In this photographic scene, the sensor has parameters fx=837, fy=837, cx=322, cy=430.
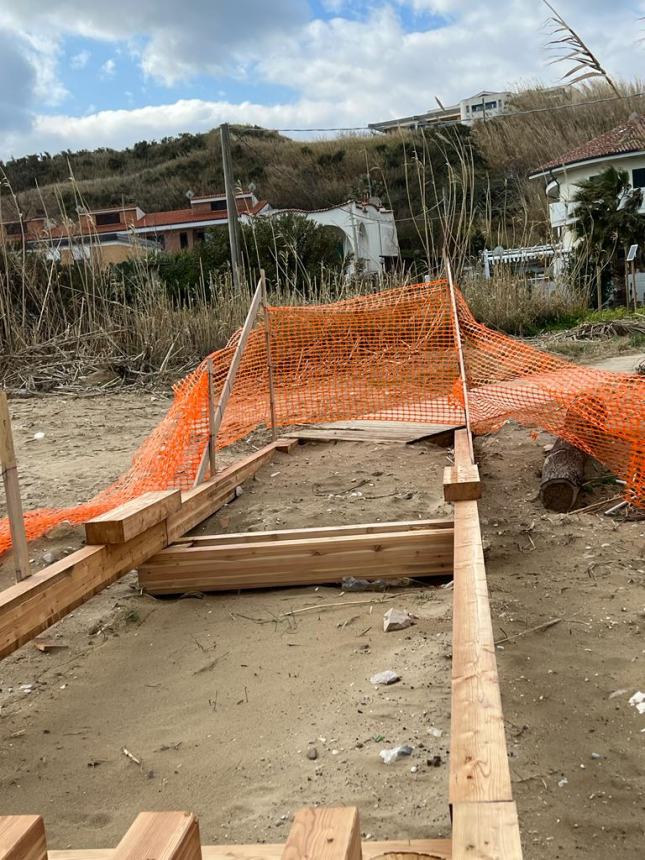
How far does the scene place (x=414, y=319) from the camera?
901 centimetres

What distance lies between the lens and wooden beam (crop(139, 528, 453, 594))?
12.0 feet

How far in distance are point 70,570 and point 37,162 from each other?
70.5 m

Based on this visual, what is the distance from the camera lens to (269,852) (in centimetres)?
149

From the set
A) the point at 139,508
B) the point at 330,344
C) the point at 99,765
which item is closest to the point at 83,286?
the point at 330,344

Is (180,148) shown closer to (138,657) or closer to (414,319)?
(414,319)

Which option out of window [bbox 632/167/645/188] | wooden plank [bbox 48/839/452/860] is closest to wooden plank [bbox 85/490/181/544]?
wooden plank [bbox 48/839/452/860]

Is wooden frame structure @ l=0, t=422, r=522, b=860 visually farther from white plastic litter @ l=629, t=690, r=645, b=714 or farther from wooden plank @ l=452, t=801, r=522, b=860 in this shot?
white plastic litter @ l=629, t=690, r=645, b=714

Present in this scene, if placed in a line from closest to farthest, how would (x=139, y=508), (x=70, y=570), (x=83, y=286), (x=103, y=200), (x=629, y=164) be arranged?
(x=70, y=570)
(x=139, y=508)
(x=83, y=286)
(x=629, y=164)
(x=103, y=200)

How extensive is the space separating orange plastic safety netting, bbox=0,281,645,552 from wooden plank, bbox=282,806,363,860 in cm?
328

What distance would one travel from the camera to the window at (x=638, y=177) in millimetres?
34000

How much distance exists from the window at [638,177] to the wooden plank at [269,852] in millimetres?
36387

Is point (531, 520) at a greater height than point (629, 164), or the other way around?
point (629, 164)

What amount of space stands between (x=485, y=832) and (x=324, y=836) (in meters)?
0.24

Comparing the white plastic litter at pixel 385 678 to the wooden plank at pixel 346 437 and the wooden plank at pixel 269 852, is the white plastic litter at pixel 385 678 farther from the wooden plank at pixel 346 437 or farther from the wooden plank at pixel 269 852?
the wooden plank at pixel 346 437
